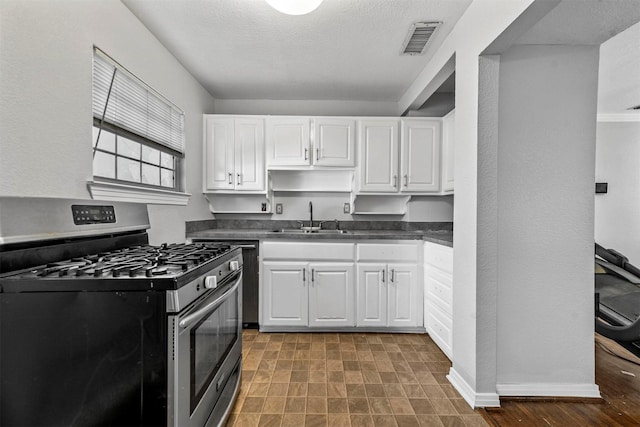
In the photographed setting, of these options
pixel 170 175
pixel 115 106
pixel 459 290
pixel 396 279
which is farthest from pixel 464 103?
pixel 170 175

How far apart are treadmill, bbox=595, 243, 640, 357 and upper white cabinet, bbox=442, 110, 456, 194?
1389 millimetres

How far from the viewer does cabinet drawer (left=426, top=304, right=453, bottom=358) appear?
243 centimetres

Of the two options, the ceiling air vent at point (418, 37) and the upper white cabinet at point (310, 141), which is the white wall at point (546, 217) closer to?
the ceiling air vent at point (418, 37)

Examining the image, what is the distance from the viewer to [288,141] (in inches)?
128

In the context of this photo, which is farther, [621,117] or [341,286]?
[621,117]

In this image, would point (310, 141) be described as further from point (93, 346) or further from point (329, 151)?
point (93, 346)

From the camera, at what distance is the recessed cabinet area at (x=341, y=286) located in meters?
2.94

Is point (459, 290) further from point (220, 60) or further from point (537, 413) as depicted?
point (220, 60)

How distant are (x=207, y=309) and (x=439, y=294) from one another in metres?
1.97

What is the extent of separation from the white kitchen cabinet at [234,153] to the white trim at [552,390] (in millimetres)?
2681

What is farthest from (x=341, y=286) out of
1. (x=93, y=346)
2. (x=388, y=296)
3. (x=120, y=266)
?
(x=93, y=346)

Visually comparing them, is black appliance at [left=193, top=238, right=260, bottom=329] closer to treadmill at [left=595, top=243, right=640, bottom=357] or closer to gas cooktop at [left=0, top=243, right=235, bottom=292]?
gas cooktop at [left=0, top=243, right=235, bottom=292]

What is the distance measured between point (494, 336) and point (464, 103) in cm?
148

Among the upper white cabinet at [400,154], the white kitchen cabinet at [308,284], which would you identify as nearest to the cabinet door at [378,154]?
the upper white cabinet at [400,154]
